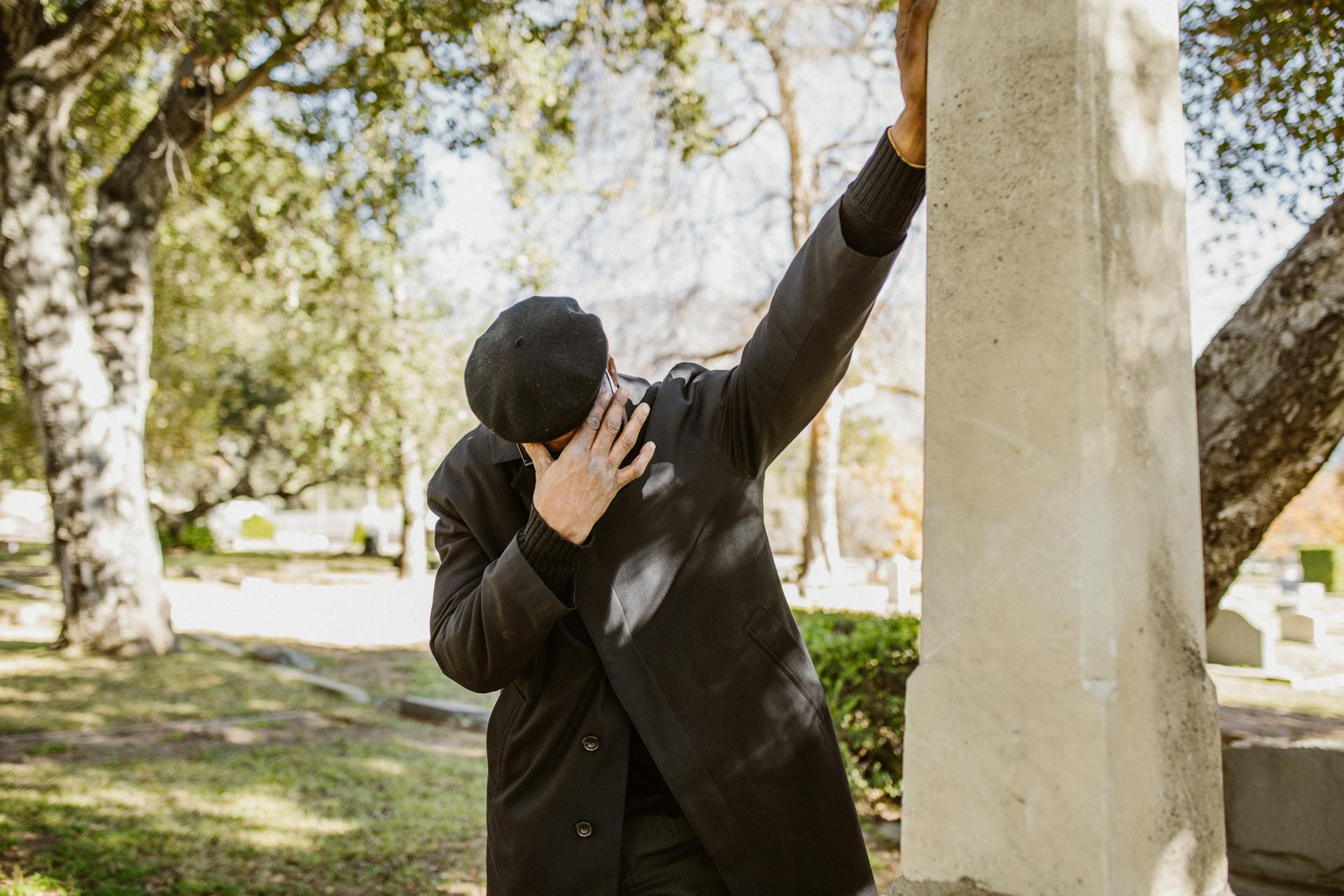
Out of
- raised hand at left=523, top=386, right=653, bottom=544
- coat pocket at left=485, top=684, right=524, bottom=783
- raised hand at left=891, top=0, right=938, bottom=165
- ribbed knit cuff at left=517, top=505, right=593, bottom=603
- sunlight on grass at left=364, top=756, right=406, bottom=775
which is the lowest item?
sunlight on grass at left=364, top=756, right=406, bottom=775

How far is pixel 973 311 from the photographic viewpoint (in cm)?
155

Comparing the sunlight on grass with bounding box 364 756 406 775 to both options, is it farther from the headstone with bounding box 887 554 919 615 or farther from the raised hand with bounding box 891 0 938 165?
the headstone with bounding box 887 554 919 615

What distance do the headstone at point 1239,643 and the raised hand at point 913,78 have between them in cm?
1058

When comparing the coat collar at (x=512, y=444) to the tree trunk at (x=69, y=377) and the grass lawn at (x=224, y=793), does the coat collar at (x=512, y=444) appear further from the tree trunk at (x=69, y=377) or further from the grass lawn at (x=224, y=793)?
the tree trunk at (x=69, y=377)

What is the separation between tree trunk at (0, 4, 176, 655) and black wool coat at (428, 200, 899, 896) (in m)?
8.82

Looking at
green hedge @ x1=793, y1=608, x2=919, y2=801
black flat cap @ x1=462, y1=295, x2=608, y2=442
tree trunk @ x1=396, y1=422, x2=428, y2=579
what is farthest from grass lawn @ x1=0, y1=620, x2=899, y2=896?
tree trunk @ x1=396, y1=422, x2=428, y2=579

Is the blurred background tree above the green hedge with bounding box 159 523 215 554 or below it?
above

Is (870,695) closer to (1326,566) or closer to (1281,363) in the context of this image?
(1281,363)

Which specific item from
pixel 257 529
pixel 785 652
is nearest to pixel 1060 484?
pixel 785 652

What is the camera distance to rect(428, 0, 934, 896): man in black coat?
5.97 ft

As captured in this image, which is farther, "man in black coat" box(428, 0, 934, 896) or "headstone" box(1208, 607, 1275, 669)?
"headstone" box(1208, 607, 1275, 669)

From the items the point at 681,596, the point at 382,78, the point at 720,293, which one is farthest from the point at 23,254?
the point at 720,293

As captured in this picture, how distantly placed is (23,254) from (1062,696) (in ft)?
33.6

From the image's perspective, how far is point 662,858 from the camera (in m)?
1.93
